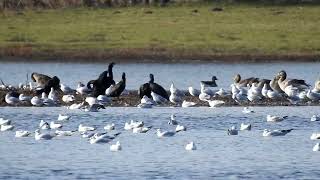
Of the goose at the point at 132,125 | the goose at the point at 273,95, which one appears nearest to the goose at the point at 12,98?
the goose at the point at 132,125

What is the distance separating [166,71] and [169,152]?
1755cm

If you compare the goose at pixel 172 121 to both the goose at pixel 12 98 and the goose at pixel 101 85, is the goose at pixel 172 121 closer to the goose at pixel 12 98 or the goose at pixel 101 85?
the goose at pixel 101 85

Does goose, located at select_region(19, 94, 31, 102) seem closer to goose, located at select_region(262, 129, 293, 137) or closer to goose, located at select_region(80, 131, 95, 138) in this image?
goose, located at select_region(80, 131, 95, 138)

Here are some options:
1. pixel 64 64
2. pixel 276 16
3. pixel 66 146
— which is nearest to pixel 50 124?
pixel 66 146

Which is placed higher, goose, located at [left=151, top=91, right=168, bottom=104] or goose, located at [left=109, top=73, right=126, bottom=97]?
goose, located at [left=109, top=73, right=126, bottom=97]

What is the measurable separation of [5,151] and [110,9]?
28518 millimetres

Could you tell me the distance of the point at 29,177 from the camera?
18.4 meters

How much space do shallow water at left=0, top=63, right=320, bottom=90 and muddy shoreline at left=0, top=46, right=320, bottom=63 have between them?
2.30 ft

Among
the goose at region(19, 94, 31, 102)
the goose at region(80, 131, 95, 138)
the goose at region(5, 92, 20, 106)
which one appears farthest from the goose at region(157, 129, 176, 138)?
the goose at region(5, 92, 20, 106)

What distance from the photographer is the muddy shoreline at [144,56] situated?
41.4 meters

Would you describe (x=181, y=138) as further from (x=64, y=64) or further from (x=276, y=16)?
(x=276, y=16)

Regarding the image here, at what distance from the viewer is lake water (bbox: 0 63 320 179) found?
18.9 meters

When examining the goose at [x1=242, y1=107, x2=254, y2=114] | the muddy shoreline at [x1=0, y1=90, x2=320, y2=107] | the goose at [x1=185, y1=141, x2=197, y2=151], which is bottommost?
the muddy shoreline at [x1=0, y1=90, x2=320, y2=107]

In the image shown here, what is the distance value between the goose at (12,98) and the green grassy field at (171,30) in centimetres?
1420
